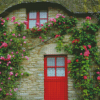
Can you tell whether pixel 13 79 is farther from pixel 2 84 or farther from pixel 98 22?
pixel 98 22

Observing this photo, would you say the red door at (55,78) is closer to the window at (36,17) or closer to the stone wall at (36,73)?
the stone wall at (36,73)

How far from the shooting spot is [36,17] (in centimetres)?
520

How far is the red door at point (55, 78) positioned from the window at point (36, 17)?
1.38 metres

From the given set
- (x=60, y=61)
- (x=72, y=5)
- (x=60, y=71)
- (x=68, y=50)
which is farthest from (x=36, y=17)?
(x=60, y=71)

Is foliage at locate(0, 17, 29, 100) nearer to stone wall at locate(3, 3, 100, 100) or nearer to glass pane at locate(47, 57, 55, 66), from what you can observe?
stone wall at locate(3, 3, 100, 100)

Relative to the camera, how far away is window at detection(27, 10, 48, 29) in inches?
204

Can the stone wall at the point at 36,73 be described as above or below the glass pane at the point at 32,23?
below

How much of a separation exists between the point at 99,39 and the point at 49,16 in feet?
6.60

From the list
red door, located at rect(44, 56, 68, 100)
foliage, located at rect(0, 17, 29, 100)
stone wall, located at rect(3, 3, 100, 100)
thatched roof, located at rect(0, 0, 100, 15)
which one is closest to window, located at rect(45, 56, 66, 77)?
red door, located at rect(44, 56, 68, 100)

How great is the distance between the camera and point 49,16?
505 cm

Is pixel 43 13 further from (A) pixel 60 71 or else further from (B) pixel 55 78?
(B) pixel 55 78

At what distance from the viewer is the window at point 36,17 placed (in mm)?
5188

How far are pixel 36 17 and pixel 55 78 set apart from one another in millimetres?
2407

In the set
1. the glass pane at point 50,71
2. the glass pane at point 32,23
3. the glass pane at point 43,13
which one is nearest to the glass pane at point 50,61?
the glass pane at point 50,71
